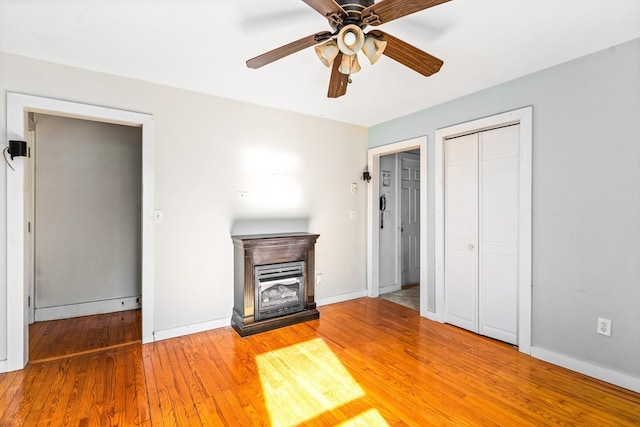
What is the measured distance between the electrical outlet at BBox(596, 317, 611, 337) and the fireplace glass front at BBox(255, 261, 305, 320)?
2635mm

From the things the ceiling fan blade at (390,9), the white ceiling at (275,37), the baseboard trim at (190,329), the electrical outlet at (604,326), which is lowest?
the baseboard trim at (190,329)

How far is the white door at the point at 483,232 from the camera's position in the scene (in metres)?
2.93

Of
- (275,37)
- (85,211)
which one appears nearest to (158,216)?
(85,211)

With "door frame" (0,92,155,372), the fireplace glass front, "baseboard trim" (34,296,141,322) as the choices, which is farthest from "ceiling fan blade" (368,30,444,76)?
"baseboard trim" (34,296,141,322)

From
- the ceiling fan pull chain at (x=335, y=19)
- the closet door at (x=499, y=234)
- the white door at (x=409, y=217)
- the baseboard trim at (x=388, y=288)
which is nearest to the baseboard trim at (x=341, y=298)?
the baseboard trim at (x=388, y=288)

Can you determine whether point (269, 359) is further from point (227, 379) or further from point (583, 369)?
point (583, 369)

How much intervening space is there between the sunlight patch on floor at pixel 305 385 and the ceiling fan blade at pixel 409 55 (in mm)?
2234

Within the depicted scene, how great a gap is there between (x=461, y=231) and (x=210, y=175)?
9.19 ft

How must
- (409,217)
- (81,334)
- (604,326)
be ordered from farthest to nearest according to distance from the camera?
(409,217) < (81,334) < (604,326)

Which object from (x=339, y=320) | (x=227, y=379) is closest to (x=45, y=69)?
(x=227, y=379)

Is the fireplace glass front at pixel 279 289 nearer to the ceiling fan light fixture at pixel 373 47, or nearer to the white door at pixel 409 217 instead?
the white door at pixel 409 217

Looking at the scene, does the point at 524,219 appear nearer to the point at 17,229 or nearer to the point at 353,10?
the point at 353,10

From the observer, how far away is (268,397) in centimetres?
209

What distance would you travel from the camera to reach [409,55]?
1873 millimetres
